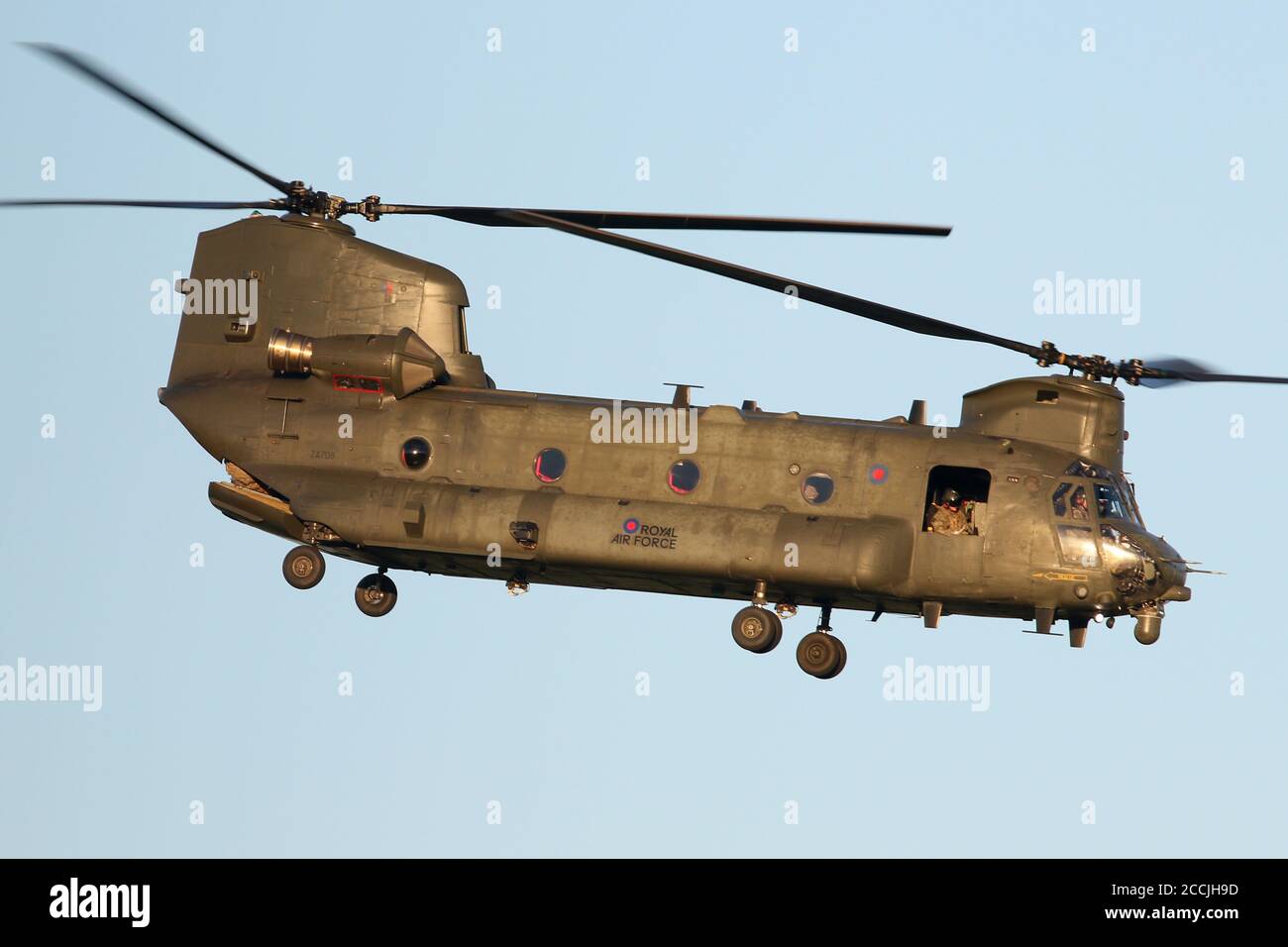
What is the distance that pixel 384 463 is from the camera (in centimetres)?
4206

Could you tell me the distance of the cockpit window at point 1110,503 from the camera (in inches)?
1566

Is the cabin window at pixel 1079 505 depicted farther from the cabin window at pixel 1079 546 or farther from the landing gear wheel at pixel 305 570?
the landing gear wheel at pixel 305 570

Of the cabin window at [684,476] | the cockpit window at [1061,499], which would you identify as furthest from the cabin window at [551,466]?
the cockpit window at [1061,499]

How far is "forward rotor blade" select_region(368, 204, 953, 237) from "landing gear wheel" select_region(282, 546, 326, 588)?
20.8ft

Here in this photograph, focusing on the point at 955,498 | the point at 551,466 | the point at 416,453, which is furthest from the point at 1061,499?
the point at 416,453

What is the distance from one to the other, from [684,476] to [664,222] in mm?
4384

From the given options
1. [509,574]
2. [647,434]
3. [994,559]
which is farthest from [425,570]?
[994,559]

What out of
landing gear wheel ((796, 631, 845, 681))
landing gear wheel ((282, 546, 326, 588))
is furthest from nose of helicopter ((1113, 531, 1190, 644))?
landing gear wheel ((282, 546, 326, 588))

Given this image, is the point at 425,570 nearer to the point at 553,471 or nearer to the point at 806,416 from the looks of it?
the point at 553,471

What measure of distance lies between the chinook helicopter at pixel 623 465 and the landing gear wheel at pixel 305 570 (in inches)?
1.9

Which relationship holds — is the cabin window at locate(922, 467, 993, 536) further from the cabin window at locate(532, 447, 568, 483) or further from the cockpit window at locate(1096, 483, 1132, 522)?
the cabin window at locate(532, 447, 568, 483)

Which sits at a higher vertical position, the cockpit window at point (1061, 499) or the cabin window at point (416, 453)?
the cabin window at point (416, 453)

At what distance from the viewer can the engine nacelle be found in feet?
139

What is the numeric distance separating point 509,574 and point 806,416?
5830 millimetres
